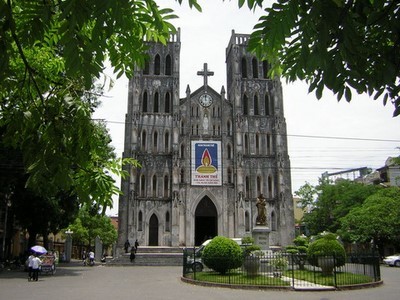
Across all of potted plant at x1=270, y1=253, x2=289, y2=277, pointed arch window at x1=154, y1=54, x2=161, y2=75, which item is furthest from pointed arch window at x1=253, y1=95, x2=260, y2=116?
potted plant at x1=270, y1=253, x2=289, y2=277

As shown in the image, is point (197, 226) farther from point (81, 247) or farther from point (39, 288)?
point (81, 247)

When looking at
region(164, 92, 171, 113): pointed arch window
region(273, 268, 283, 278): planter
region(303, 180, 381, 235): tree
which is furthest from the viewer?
region(303, 180, 381, 235): tree

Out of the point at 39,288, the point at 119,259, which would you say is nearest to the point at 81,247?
the point at 119,259

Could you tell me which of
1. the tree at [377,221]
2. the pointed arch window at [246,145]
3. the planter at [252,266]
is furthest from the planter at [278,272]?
the pointed arch window at [246,145]

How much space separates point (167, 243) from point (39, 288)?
24.2 m

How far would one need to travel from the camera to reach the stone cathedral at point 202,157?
41.2m

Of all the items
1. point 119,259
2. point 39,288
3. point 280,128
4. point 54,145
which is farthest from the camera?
point 280,128

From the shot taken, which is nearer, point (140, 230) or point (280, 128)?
point (140, 230)

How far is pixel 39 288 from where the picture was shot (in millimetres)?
16922

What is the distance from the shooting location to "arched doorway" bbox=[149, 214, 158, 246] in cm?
4106

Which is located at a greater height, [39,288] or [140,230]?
[140,230]

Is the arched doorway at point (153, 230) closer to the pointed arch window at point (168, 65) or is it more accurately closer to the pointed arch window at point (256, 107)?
the pointed arch window at point (256, 107)

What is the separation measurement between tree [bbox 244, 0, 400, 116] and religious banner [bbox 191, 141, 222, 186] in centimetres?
3823

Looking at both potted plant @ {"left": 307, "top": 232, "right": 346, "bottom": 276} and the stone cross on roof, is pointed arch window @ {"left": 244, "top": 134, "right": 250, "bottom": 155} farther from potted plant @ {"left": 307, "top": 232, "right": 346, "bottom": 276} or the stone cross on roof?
potted plant @ {"left": 307, "top": 232, "right": 346, "bottom": 276}
